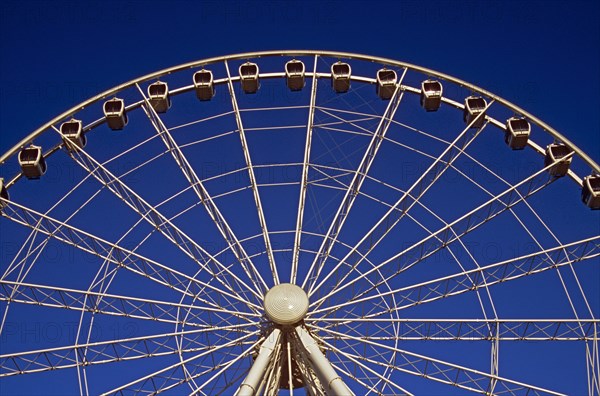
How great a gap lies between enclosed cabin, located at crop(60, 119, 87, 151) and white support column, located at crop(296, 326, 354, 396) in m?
9.77

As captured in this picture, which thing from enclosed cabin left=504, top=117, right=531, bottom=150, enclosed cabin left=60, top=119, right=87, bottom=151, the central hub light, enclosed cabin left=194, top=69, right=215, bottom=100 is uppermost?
enclosed cabin left=194, top=69, right=215, bottom=100

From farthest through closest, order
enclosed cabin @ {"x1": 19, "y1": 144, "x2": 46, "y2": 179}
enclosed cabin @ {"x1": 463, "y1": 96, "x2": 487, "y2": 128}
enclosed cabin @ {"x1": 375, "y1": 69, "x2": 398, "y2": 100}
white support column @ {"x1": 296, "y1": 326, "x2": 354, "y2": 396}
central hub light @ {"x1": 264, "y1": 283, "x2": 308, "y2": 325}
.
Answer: enclosed cabin @ {"x1": 375, "y1": 69, "x2": 398, "y2": 100}, enclosed cabin @ {"x1": 463, "y1": 96, "x2": 487, "y2": 128}, enclosed cabin @ {"x1": 19, "y1": 144, "x2": 46, "y2": 179}, central hub light @ {"x1": 264, "y1": 283, "x2": 308, "y2": 325}, white support column @ {"x1": 296, "y1": 326, "x2": 354, "y2": 396}

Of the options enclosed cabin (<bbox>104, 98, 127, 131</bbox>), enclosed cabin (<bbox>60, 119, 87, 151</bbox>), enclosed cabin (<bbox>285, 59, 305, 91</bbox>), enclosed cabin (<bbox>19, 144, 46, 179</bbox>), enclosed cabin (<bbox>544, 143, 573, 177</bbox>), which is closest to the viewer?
enclosed cabin (<bbox>544, 143, 573, 177</bbox>)

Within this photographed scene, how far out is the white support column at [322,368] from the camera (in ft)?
65.7

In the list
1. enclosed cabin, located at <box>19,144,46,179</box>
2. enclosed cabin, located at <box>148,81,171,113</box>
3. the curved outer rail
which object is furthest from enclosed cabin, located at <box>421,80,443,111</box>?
enclosed cabin, located at <box>19,144,46,179</box>

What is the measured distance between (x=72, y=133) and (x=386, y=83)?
33.5 ft

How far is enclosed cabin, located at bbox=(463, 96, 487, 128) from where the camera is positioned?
27.9 metres

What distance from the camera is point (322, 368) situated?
21078 mm

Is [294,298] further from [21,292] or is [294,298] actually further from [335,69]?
[335,69]

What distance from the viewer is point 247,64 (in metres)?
29.1

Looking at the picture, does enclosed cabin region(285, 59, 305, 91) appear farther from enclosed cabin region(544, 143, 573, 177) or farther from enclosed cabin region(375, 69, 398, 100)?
enclosed cabin region(544, 143, 573, 177)

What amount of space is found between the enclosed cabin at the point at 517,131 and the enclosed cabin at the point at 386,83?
3878 millimetres

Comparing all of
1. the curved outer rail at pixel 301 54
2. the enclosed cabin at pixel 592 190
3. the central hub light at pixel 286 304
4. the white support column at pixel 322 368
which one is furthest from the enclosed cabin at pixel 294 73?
the enclosed cabin at pixel 592 190

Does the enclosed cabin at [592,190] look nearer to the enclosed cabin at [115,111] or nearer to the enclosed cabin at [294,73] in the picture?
the enclosed cabin at [294,73]
